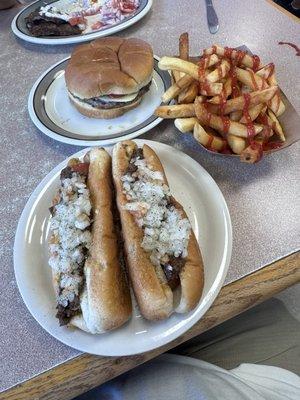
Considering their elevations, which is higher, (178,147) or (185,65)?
(185,65)

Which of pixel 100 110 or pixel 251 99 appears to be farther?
pixel 100 110

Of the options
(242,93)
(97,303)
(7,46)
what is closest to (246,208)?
(242,93)

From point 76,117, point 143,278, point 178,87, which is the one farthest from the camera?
point 76,117

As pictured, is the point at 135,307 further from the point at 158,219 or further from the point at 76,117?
the point at 76,117

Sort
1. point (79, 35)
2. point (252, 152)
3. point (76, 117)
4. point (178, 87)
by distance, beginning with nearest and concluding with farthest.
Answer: point (252, 152), point (178, 87), point (76, 117), point (79, 35)

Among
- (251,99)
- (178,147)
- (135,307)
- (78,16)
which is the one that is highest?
(251,99)

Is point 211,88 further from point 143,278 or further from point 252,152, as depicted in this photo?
point 143,278

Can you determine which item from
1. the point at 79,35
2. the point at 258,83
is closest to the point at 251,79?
the point at 258,83

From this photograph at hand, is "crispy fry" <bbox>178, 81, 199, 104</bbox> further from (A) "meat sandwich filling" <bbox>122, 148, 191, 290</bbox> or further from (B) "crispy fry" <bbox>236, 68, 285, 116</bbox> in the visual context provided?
(A) "meat sandwich filling" <bbox>122, 148, 191, 290</bbox>
